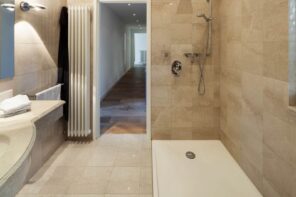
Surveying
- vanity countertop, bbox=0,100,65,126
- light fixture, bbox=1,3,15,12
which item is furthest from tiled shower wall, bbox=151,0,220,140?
light fixture, bbox=1,3,15,12

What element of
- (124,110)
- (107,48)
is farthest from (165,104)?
(107,48)

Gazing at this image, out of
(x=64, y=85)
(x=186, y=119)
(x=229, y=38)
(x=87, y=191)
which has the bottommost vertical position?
(x=87, y=191)

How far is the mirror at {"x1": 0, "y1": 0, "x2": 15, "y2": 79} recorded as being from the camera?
252 centimetres

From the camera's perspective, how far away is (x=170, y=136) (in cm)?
416

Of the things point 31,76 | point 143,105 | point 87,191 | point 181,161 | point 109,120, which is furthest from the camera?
point 143,105

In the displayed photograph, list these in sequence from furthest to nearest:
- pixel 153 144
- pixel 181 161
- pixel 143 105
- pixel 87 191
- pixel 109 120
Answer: pixel 143 105, pixel 109 120, pixel 153 144, pixel 181 161, pixel 87 191

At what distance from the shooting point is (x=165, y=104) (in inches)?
162

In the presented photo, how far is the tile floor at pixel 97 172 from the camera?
278cm

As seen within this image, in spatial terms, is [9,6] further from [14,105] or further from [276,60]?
[276,60]

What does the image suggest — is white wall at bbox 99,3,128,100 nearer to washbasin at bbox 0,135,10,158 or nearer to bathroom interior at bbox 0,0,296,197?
bathroom interior at bbox 0,0,296,197

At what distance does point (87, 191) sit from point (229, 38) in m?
2.39

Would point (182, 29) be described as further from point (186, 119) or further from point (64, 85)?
point (64, 85)

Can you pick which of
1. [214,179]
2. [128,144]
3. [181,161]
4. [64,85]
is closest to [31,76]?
[64,85]

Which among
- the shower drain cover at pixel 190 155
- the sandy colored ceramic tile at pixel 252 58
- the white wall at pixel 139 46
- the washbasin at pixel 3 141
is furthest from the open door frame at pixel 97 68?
the white wall at pixel 139 46
